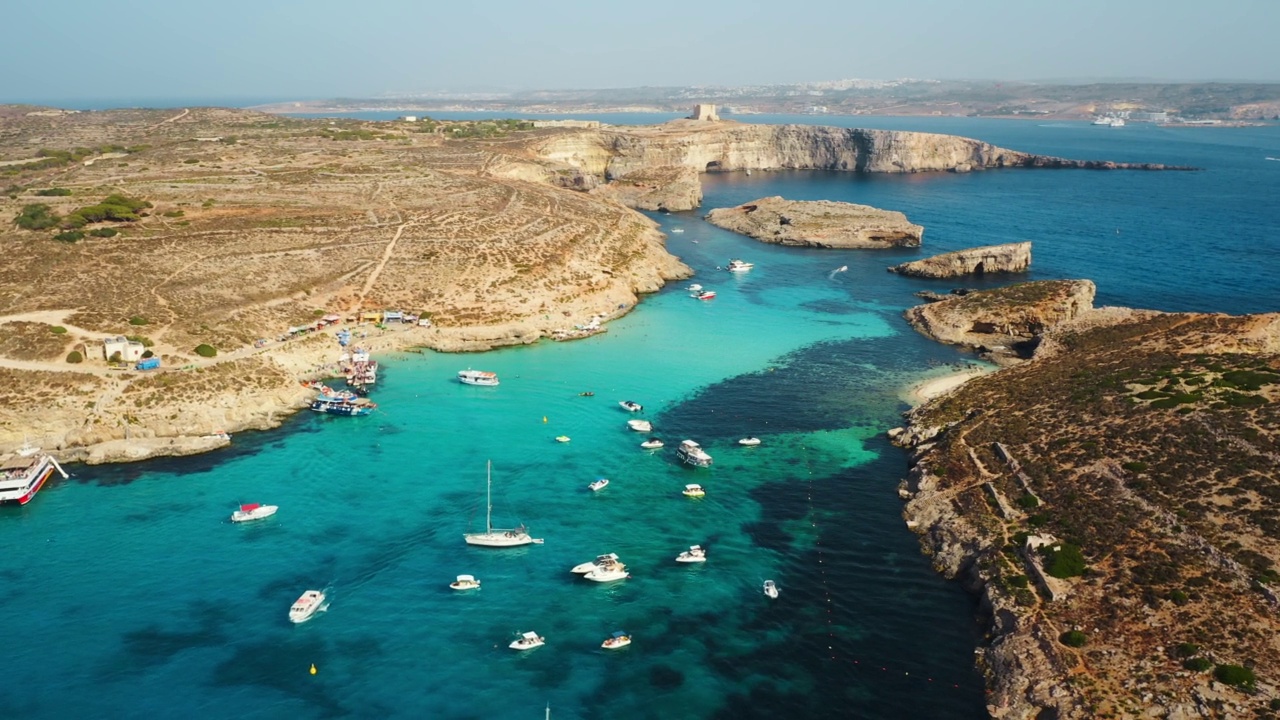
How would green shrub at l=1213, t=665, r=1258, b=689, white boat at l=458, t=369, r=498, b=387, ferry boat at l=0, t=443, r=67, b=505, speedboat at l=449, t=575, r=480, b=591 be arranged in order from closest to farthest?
green shrub at l=1213, t=665, r=1258, b=689 → speedboat at l=449, t=575, r=480, b=591 → ferry boat at l=0, t=443, r=67, b=505 → white boat at l=458, t=369, r=498, b=387

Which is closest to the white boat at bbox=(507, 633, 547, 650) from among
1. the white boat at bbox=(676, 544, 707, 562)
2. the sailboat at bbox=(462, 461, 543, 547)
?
the sailboat at bbox=(462, 461, 543, 547)

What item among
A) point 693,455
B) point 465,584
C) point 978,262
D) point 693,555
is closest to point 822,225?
point 978,262

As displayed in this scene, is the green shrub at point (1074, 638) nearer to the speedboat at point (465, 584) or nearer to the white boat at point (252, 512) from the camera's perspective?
the speedboat at point (465, 584)

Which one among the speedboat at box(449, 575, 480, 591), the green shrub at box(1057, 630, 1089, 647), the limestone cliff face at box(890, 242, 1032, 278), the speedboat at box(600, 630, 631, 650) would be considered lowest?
the speedboat at box(600, 630, 631, 650)

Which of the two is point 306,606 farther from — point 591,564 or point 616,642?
point 616,642

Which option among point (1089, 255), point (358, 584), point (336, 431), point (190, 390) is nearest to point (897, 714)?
point (358, 584)

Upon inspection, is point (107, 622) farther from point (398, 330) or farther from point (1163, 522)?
point (1163, 522)

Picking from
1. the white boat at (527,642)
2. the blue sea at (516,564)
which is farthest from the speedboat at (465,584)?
the white boat at (527,642)

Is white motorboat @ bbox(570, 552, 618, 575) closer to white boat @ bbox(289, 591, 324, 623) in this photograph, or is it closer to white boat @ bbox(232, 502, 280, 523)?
white boat @ bbox(289, 591, 324, 623)
